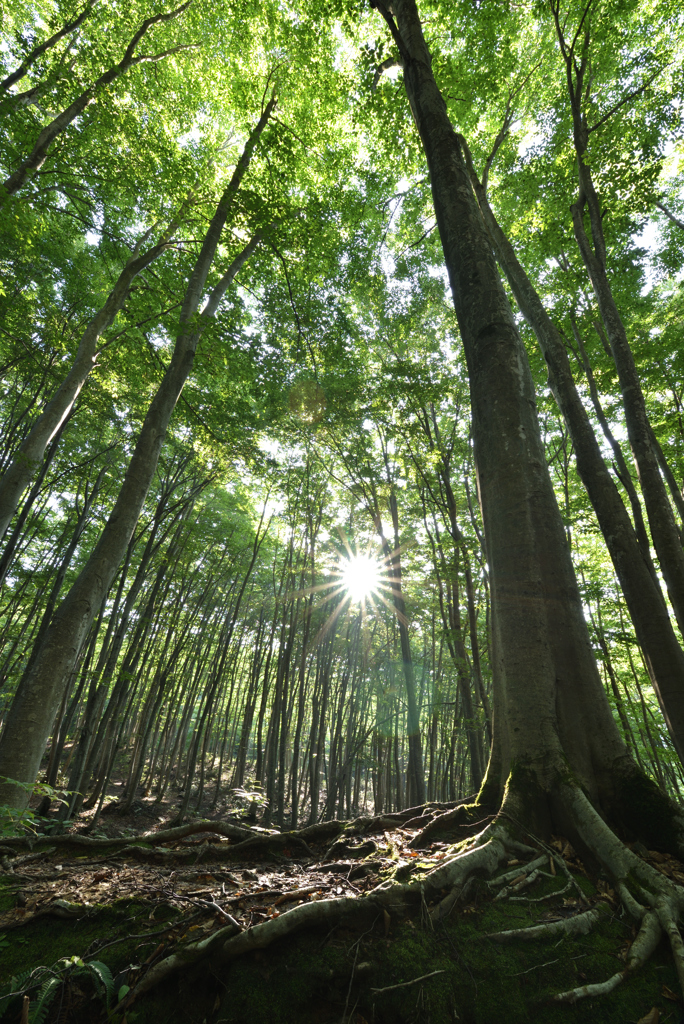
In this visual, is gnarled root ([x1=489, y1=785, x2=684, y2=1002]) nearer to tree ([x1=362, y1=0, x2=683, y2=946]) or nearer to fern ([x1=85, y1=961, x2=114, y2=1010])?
tree ([x1=362, y1=0, x2=683, y2=946])


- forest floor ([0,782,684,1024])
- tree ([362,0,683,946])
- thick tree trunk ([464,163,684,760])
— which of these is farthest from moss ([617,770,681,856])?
thick tree trunk ([464,163,684,760])

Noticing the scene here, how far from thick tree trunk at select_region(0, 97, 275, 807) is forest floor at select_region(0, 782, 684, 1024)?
1.59 metres

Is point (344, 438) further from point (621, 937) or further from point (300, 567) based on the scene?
point (621, 937)

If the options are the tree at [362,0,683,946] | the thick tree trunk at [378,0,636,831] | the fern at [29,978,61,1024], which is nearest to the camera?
the fern at [29,978,61,1024]

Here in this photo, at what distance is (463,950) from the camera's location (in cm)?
158

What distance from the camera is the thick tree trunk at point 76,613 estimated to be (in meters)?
3.50

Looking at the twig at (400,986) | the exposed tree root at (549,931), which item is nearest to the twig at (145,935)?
the twig at (400,986)

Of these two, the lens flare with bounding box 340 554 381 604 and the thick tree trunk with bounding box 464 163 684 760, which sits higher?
the lens flare with bounding box 340 554 381 604

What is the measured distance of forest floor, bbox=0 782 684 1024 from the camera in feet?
4.44

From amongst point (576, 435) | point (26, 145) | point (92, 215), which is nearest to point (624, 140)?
point (576, 435)

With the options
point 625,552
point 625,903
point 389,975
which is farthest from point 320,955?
point 625,552

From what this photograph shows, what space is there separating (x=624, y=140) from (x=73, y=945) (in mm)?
10894

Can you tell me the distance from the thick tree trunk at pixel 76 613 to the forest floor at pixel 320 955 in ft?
5.23

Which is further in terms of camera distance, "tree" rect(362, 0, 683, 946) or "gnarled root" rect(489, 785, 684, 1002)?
"tree" rect(362, 0, 683, 946)
